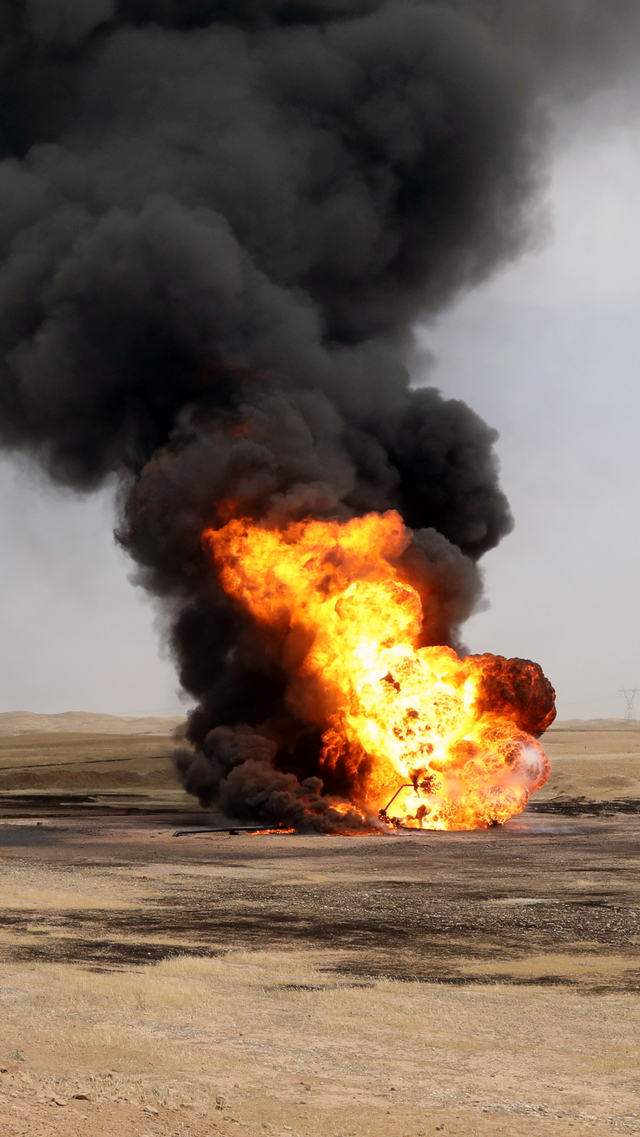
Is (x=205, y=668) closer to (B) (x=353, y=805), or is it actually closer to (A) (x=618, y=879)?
(B) (x=353, y=805)

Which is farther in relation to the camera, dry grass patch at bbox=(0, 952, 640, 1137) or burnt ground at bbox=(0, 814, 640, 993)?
burnt ground at bbox=(0, 814, 640, 993)

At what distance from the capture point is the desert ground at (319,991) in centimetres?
1174

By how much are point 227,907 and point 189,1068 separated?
1468cm

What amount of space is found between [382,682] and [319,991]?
104ft

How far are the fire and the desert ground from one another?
8300 millimetres

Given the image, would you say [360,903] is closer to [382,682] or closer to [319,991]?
[319,991]

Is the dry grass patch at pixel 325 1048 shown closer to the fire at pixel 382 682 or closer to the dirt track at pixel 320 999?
the dirt track at pixel 320 999

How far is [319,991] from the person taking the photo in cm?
1803

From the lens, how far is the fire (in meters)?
49.7

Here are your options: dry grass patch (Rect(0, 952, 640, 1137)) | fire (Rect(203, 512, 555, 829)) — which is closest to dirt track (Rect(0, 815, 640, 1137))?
dry grass patch (Rect(0, 952, 640, 1137))

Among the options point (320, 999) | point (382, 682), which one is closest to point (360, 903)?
point (320, 999)

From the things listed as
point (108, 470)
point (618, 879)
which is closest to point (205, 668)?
point (108, 470)

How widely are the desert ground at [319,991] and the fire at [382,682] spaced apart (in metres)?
8.30

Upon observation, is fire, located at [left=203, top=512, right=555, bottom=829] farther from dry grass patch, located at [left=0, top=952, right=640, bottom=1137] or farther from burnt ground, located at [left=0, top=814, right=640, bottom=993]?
dry grass patch, located at [left=0, top=952, right=640, bottom=1137]
